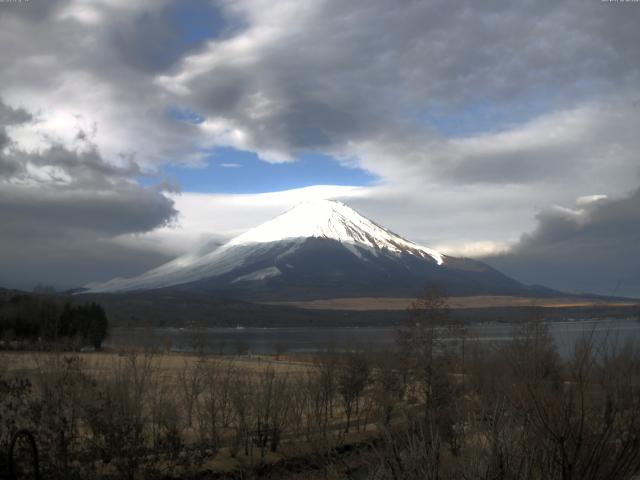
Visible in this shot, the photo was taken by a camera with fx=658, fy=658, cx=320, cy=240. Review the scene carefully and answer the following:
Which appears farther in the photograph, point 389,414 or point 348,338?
point 348,338

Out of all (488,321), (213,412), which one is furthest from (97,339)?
(488,321)

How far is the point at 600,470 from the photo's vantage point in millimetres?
6422

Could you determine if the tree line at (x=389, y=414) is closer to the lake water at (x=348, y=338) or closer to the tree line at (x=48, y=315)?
the lake water at (x=348, y=338)

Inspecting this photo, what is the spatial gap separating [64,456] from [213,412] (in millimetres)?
7619

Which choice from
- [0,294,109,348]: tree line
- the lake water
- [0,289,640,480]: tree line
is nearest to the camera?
[0,289,640,480]: tree line

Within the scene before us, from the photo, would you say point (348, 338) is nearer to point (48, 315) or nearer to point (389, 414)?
point (389, 414)

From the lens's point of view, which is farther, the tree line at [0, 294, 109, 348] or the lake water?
the tree line at [0, 294, 109, 348]

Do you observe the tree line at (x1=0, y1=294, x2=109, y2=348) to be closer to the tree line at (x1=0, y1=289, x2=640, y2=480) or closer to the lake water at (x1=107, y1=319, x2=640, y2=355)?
the lake water at (x1=107, y1=319, x2=640, y2=355)

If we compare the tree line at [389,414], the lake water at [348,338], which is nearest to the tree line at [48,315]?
the lake water at [348,338]

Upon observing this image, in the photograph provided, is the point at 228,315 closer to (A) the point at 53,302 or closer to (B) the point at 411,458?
(A) the point at 53,302

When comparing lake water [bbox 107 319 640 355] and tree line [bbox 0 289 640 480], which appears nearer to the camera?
tree line [bbox 0 289 640 480]

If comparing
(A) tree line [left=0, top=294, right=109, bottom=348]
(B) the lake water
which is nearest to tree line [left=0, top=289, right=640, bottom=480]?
(B) the lake water

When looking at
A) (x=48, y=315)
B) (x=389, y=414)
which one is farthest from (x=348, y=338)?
(x=48, y=315)

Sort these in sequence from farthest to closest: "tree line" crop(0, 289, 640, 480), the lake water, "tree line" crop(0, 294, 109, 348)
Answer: "tree line" crop(0, 294, 109, 348) → the lake water → "tree line" crop(0, 289, 640, 480)
